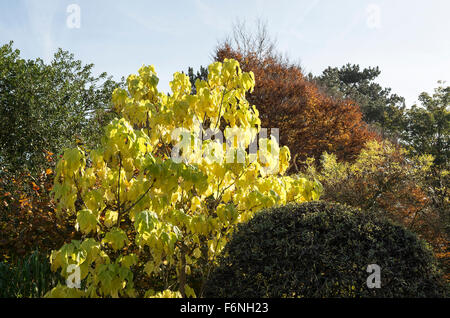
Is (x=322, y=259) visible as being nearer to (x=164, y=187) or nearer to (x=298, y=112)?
(x=164, y=187)

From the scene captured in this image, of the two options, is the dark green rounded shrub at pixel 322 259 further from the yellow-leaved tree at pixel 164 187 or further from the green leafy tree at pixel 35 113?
the green leafy tree at pixel 35 113

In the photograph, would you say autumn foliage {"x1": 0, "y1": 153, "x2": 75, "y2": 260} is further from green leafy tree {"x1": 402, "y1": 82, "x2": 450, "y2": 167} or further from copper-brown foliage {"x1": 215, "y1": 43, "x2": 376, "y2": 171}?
green leafy tree {"x1": 402, "y1": 82, "x2": 450, "y2": 167}

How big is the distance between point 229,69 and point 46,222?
3261 millimetres

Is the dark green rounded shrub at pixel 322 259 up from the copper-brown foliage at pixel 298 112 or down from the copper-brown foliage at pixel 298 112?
down

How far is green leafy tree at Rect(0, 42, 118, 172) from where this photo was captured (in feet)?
32.0

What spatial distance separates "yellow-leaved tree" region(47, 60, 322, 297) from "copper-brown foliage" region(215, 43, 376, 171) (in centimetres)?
1033

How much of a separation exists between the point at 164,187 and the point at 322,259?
1.42 m

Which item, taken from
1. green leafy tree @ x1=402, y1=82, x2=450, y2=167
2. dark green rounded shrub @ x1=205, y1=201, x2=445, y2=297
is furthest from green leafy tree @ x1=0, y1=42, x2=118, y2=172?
green leafy tree @ x1=402, y1=82, x2=450, y2=167

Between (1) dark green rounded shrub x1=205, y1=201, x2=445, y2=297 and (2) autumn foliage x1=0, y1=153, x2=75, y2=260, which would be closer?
(1) dark green rounded shrub x1=205, y1=201, x2=445, y2=297

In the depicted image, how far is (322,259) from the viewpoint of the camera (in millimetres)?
2756

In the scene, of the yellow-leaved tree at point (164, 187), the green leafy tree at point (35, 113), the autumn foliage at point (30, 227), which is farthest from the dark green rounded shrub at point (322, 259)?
the green leafy tree at point (35, 113)

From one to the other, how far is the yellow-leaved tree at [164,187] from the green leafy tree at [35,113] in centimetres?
604

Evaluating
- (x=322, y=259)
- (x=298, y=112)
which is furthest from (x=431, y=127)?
(x=322, y=259)

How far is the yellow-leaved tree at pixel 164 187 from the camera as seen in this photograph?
2.75m
